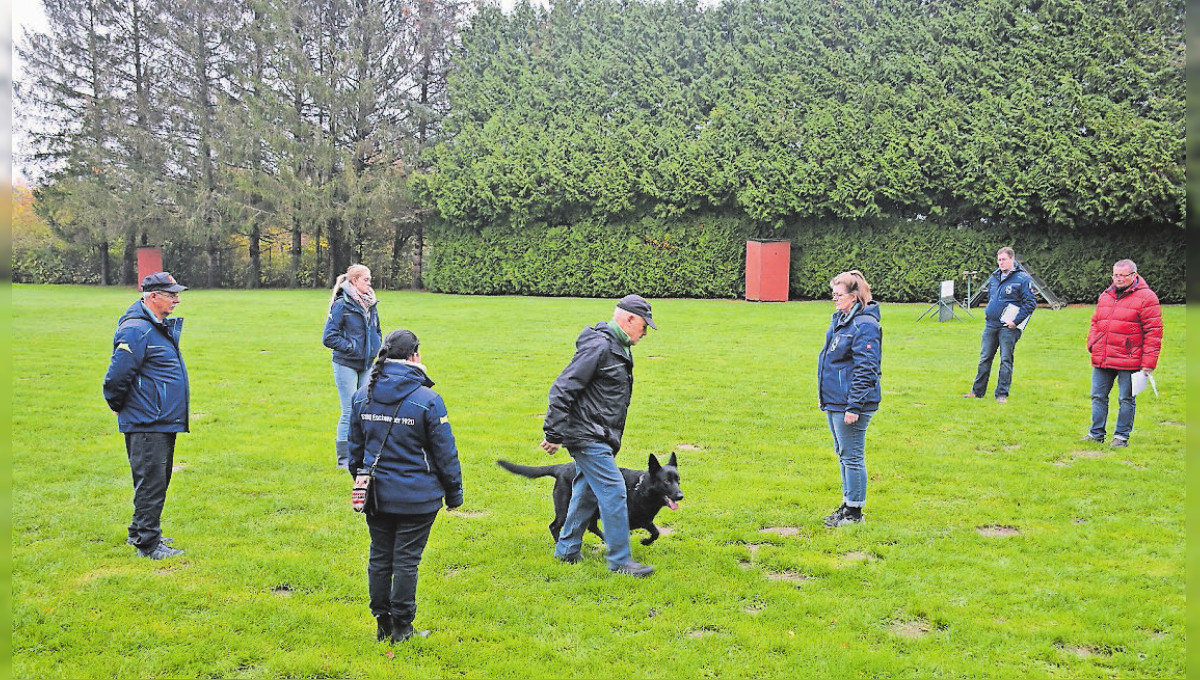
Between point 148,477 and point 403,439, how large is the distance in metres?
2.45

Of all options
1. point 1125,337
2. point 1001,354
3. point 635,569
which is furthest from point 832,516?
point 1001,354

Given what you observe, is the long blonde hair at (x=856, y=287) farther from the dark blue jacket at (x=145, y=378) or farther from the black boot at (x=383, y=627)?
the dark blue jacket at (x=145, y=378)

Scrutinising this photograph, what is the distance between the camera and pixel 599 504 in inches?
222

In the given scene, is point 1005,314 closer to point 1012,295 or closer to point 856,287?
point 1012,295

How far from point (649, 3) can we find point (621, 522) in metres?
31.3

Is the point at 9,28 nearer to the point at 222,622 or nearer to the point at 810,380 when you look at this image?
the point at 222,622

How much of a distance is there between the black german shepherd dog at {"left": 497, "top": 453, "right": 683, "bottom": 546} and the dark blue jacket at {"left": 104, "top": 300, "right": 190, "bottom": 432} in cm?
227

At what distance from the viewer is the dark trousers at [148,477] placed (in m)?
5.72

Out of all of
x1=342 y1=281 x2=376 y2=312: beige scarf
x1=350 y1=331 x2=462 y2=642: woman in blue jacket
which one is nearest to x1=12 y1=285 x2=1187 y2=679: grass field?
x1=350 y1=331 x2=462 y2=642: woman in blue jacket

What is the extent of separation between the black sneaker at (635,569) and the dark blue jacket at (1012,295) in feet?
24.5

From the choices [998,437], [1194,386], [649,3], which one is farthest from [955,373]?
[649,3]

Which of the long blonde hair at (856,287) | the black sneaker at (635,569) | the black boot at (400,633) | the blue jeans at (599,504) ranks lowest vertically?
the black boot at (400,633)

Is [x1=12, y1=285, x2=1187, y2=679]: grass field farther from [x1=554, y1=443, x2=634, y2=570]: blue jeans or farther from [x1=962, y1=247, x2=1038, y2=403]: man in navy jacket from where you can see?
[x1=962, y1=247, x2=1038, y2=403]: man in navy jacket

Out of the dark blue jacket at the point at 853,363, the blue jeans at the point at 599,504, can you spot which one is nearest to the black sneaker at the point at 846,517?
the dark blue jacket at the point at 853,363
